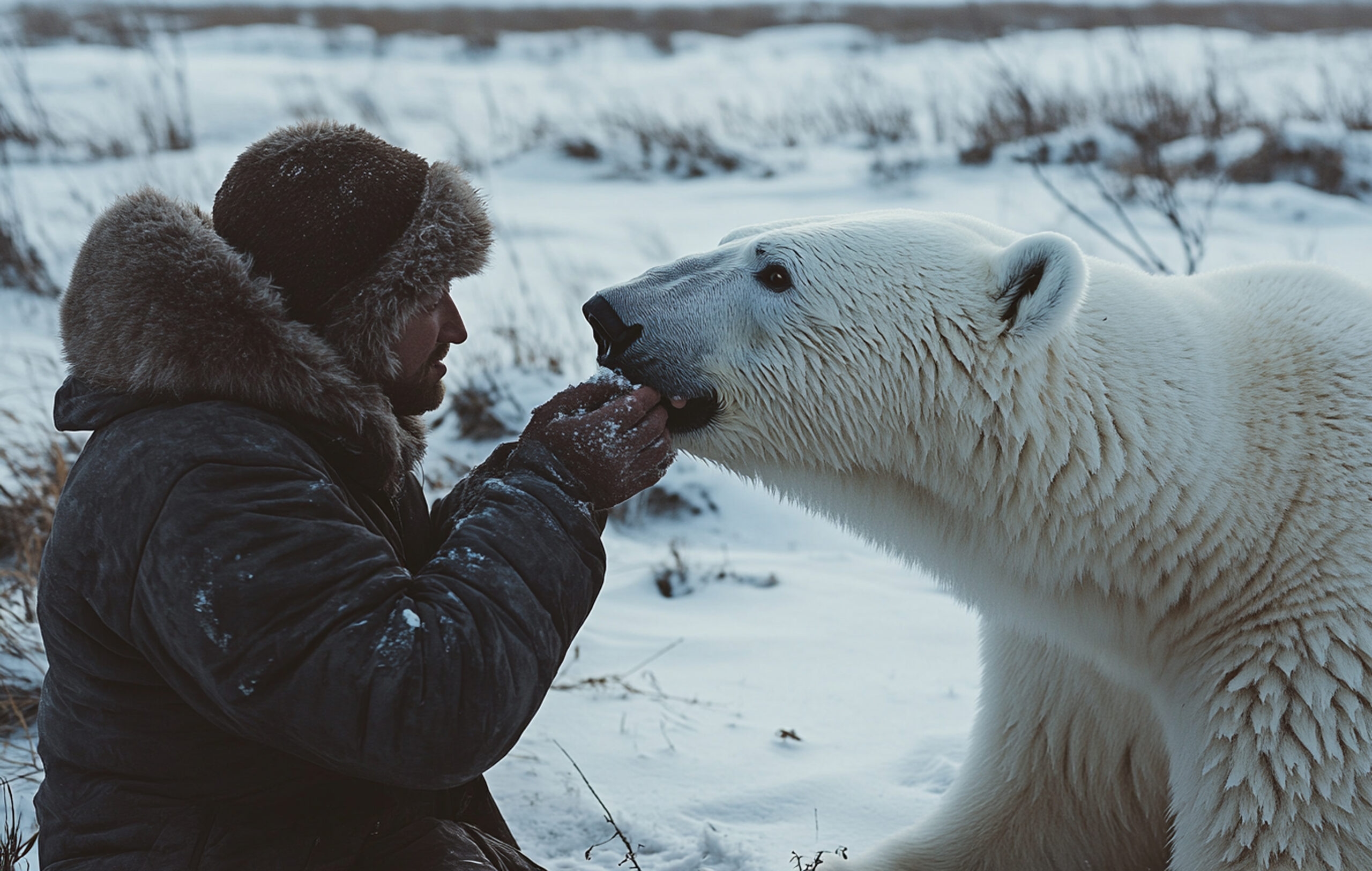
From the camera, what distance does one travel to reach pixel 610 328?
5.38 feet

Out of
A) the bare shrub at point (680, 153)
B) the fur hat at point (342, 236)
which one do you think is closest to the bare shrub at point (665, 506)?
the fur hat at point (342, 236)

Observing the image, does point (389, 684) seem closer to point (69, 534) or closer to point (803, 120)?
point (69, 534)

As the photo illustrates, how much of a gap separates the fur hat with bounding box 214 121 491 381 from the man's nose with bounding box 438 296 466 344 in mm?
91

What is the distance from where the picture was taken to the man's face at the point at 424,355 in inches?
57.0

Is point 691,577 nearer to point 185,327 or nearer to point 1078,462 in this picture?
point 1078,462

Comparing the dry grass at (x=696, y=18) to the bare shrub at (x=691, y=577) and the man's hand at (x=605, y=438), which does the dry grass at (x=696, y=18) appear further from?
the man's hand at (x=605, y=438)

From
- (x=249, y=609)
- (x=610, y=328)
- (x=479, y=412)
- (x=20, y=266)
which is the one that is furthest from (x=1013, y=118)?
(x=249, y=609)

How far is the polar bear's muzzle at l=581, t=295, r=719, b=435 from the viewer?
1639 millimetres

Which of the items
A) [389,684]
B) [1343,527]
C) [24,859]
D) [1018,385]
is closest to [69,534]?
[389,684]

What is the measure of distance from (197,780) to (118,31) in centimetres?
1053

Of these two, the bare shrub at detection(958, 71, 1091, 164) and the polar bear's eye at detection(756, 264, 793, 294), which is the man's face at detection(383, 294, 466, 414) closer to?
the polar bear's eye at detection(756, 264, 793, 294)

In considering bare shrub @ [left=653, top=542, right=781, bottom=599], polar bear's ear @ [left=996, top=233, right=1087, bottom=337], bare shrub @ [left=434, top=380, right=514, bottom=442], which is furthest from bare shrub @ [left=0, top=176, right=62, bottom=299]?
polar bear's ear @ [left=996, top=233, right=1087, bottom=337]

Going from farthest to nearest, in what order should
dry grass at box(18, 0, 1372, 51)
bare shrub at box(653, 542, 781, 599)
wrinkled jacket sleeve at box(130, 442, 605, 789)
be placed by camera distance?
dry grass at box(18, 0, 1372, 51), bare shrub at box(653, 542, 781, 599), wrinkled jacket sleeve at box(130, 442, 605, 789)

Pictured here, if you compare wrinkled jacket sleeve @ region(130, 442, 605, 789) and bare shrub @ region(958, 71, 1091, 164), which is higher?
wrinkled jacket sleeve @ region(130, 442, 605, 789)
